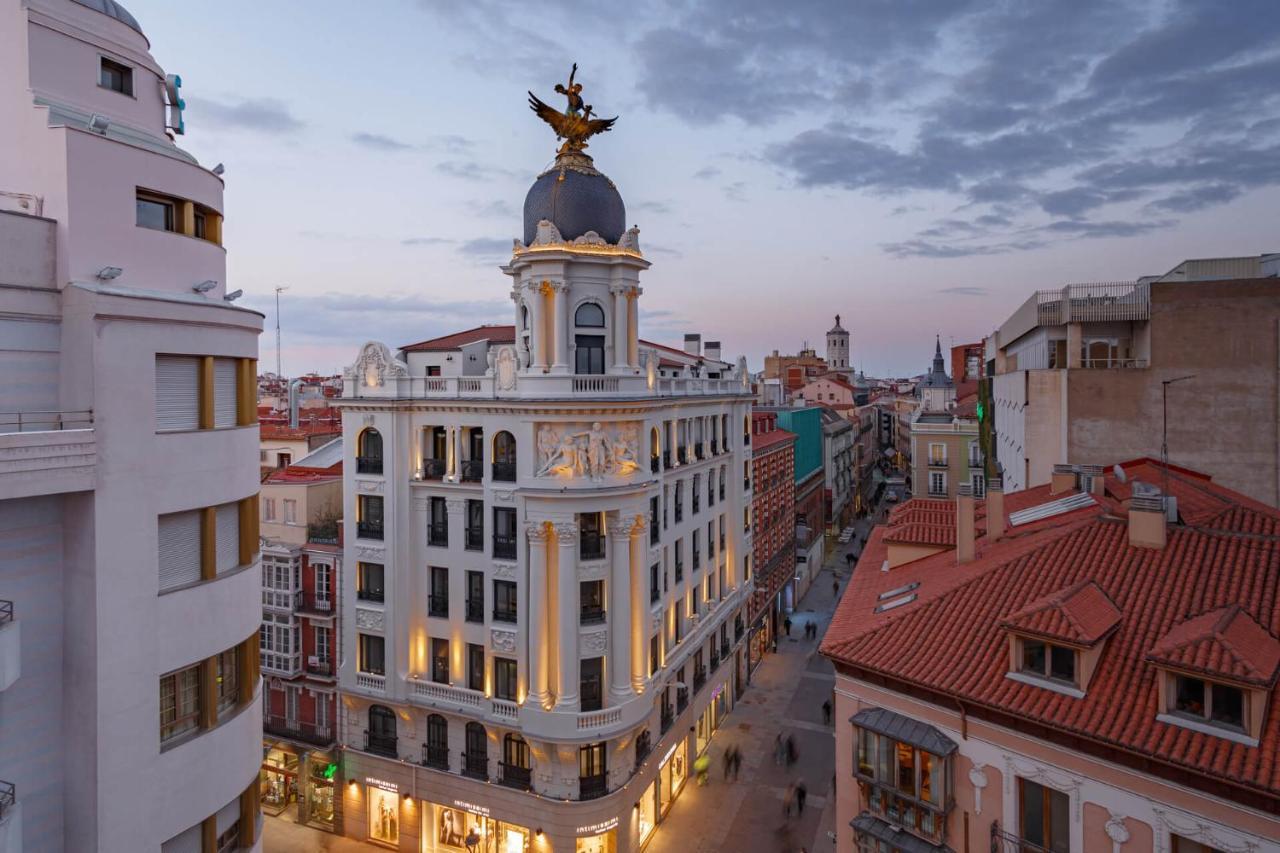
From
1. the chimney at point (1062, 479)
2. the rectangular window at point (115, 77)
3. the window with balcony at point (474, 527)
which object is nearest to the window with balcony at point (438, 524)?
the window with balcony at point (474, 527)

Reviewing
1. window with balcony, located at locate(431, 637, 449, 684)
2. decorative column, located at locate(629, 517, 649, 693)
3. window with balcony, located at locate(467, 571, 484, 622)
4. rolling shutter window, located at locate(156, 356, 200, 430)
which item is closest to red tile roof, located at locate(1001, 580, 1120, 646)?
decorative column, located at locate(629, 517, 649, 693)

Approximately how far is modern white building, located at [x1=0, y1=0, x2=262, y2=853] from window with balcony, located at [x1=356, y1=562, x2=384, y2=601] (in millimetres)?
19139

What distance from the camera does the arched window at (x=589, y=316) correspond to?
32.6m

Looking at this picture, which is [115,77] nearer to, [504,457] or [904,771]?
[504,457]

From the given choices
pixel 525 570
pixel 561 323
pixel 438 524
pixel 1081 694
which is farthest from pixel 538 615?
pixel 1081 694

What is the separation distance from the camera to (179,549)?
14.3 meters

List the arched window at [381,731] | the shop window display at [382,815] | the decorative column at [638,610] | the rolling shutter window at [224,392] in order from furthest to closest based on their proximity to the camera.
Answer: the shop window display at [382,815] < the arched window at [381,731] < the decorative column at [638,610] < the rolling shutter window at [224,392]

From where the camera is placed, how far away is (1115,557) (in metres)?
18.9

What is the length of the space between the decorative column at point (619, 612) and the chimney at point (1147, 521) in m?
18.2

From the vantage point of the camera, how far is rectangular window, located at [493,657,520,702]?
3147cm

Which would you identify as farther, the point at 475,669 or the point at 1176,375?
the point at 475,669

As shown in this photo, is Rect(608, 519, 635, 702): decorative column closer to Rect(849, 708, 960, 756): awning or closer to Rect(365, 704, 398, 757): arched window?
Rect(365, 704, 398, 757): arched window

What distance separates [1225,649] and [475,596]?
1029 inches

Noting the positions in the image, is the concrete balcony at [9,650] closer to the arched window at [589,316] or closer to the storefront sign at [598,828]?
the arched window at [589,316]
